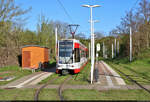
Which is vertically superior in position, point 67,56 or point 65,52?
point 65,52

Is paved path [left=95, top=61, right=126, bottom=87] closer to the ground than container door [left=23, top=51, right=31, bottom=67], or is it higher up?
closer to the ground

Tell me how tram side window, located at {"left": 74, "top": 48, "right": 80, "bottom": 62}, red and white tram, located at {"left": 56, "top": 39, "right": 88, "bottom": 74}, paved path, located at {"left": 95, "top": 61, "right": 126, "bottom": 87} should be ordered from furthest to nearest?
tram side window, located at {"left": 74, "top": 48, "right": 80, "bottom": 62} → red and white tram, located at {"left": 56, "top": 39, "right": 88, "bottom": 74} → paved path, located at {"left": 95, "top": 61, "right": 126, "bottom": 87}

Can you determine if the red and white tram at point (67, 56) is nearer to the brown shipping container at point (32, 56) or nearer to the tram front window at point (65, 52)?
the tram front window at point (65, 52)

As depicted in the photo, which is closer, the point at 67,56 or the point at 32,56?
the point at 67,56

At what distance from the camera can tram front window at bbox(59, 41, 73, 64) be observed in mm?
17337

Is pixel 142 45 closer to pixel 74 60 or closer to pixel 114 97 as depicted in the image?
pixel 74 60

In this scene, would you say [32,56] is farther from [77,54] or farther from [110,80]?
[110,80]

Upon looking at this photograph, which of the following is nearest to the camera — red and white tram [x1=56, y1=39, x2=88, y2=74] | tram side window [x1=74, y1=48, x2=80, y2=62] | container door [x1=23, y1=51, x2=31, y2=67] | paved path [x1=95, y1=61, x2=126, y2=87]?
paved path [x1=95, y1=61, x2=126, y2=87]

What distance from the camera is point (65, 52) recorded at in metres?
17.5

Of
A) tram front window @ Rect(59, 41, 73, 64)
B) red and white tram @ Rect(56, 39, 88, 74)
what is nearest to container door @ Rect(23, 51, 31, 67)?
red and white tram @ Rect(56, 39, 88, 74)

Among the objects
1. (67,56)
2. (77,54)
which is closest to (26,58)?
(67,56)

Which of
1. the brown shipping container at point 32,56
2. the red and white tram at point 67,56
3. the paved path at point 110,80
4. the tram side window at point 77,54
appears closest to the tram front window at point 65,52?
the red and white tram at point 67,56

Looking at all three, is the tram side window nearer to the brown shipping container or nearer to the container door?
the brown shipping container

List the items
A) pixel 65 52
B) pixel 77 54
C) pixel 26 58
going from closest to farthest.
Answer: pixel 65 52 → pixel 77 54 → pixel 26 58
